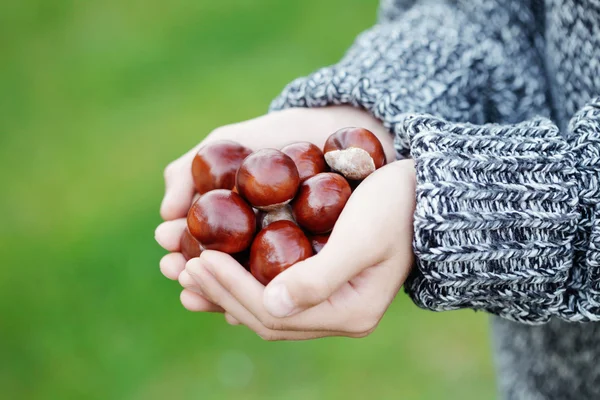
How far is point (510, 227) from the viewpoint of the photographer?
141 centimetres

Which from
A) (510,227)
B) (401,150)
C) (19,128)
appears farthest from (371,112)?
(19,128)

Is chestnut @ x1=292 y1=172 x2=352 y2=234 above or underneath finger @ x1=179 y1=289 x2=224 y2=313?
above

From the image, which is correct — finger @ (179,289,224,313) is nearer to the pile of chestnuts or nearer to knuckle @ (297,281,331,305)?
the pile of chestnuts

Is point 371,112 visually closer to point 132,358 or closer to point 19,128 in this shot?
point 132,358

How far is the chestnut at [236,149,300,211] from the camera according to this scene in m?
1.61

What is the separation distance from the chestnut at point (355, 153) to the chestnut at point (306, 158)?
0.04 meters

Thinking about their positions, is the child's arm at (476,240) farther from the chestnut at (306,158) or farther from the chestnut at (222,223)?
the chestnut at (306,158)

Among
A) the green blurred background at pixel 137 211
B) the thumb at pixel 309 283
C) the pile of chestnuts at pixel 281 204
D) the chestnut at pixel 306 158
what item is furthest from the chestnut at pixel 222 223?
the green blurred background at pixel 137 211

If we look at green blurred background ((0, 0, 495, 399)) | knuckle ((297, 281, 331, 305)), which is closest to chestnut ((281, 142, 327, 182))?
knuckle ((297, 281, 331, 305))

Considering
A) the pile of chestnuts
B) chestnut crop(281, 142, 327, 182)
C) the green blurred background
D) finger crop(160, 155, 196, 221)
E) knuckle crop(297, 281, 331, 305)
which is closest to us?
knuckle crop(297, 281, 331, 305)

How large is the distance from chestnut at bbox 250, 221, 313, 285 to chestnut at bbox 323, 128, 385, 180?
0.23 meters

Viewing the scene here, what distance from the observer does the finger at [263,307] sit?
1410mm

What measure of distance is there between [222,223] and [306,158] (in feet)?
1.09

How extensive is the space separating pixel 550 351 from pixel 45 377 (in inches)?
99.8
